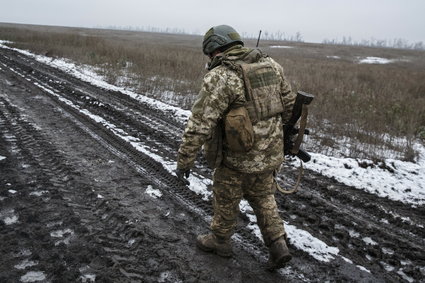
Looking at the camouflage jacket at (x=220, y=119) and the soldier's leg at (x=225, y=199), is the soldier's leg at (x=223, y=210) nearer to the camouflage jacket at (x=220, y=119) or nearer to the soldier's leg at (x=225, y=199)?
the soldier's leg at (x=225, y=199)

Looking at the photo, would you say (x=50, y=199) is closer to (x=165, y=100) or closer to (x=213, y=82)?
(x=213, y=82)

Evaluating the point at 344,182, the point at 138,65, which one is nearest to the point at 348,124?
the point at 344,182

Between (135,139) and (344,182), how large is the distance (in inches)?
142

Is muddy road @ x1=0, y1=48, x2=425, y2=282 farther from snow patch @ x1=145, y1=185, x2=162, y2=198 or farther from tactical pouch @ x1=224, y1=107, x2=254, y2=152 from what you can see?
tactical pouch @ x1=224, y1=107, x2=254, y2=152

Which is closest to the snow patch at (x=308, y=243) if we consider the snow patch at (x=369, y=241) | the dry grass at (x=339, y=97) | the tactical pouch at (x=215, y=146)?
the snow patch at (x=369, y=241)

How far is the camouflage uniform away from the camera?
2486 mm

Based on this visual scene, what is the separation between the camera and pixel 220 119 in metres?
2.63

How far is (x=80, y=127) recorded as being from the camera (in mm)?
6316

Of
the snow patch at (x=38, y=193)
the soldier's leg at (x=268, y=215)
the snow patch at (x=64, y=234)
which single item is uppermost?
the soldier's leg at (x=268, y=215)

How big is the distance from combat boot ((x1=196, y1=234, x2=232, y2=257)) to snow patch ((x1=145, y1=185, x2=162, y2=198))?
1.16 metres

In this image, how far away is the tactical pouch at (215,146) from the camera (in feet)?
8.70

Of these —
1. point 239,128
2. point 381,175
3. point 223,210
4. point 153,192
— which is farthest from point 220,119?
point 381,175

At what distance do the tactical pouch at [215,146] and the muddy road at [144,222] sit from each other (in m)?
0.95

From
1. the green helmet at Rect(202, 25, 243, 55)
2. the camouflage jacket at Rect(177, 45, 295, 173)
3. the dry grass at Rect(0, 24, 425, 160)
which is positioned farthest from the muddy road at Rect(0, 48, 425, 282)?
the dry grass at Rect(0, 24, 425, 160)
